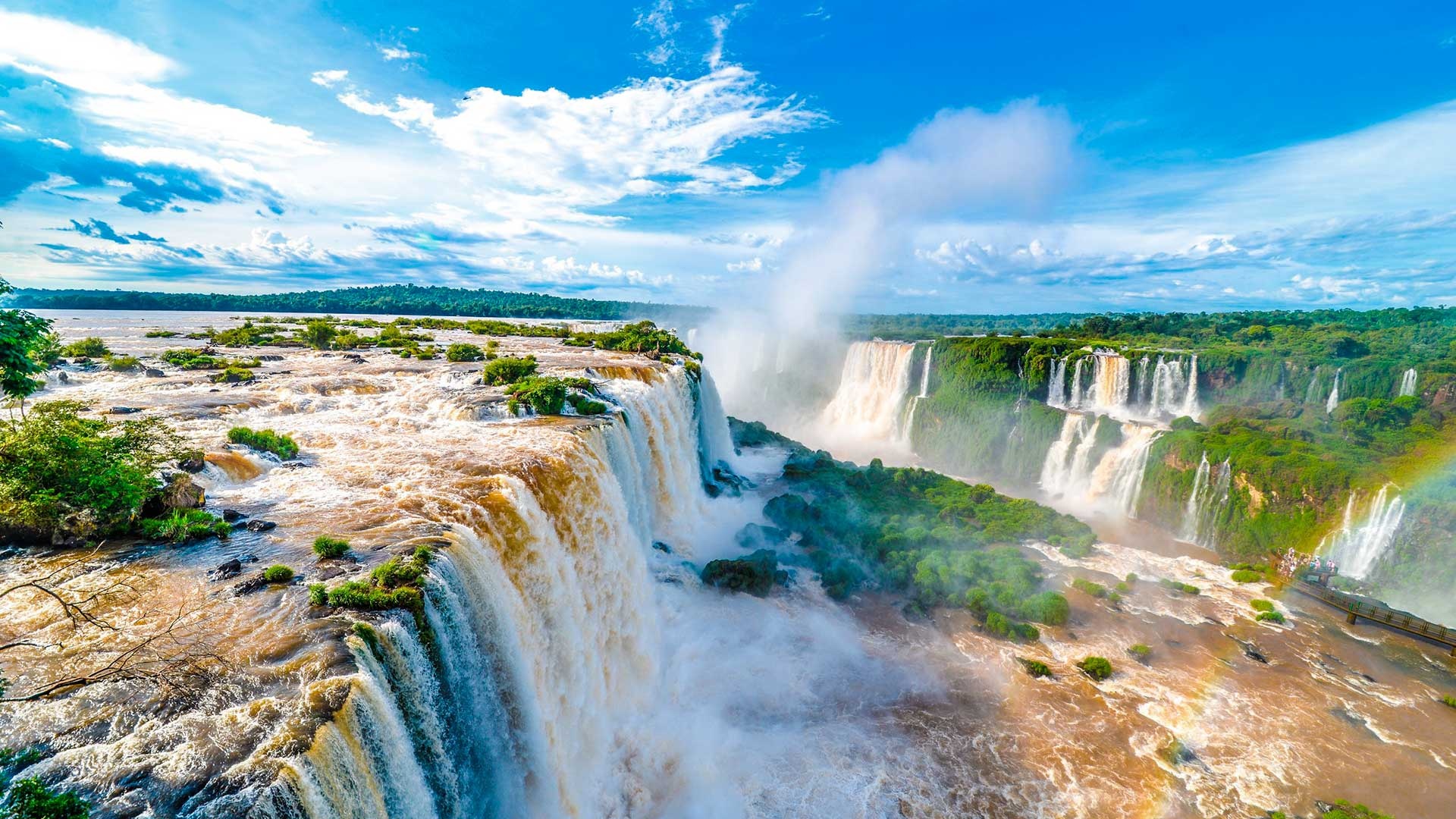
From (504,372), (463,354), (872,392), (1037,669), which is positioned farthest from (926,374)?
(463,354)

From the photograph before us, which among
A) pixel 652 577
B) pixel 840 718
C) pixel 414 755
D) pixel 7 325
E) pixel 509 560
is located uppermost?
pixel 7 325

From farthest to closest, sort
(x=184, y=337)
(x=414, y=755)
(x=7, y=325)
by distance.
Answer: (x=184, y=337)
(x=414, y=755)
(x=7, y=325)

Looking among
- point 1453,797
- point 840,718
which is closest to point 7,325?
point 840,718

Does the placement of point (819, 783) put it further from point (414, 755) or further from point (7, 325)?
point (7, 325)

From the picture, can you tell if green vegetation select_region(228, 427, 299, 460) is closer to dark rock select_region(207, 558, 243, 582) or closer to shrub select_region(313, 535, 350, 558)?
dark rock select_region(207, 558, 243, 582)

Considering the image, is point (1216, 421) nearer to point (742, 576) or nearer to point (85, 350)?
point (742, 576)

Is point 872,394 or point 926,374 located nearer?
point 926,374
